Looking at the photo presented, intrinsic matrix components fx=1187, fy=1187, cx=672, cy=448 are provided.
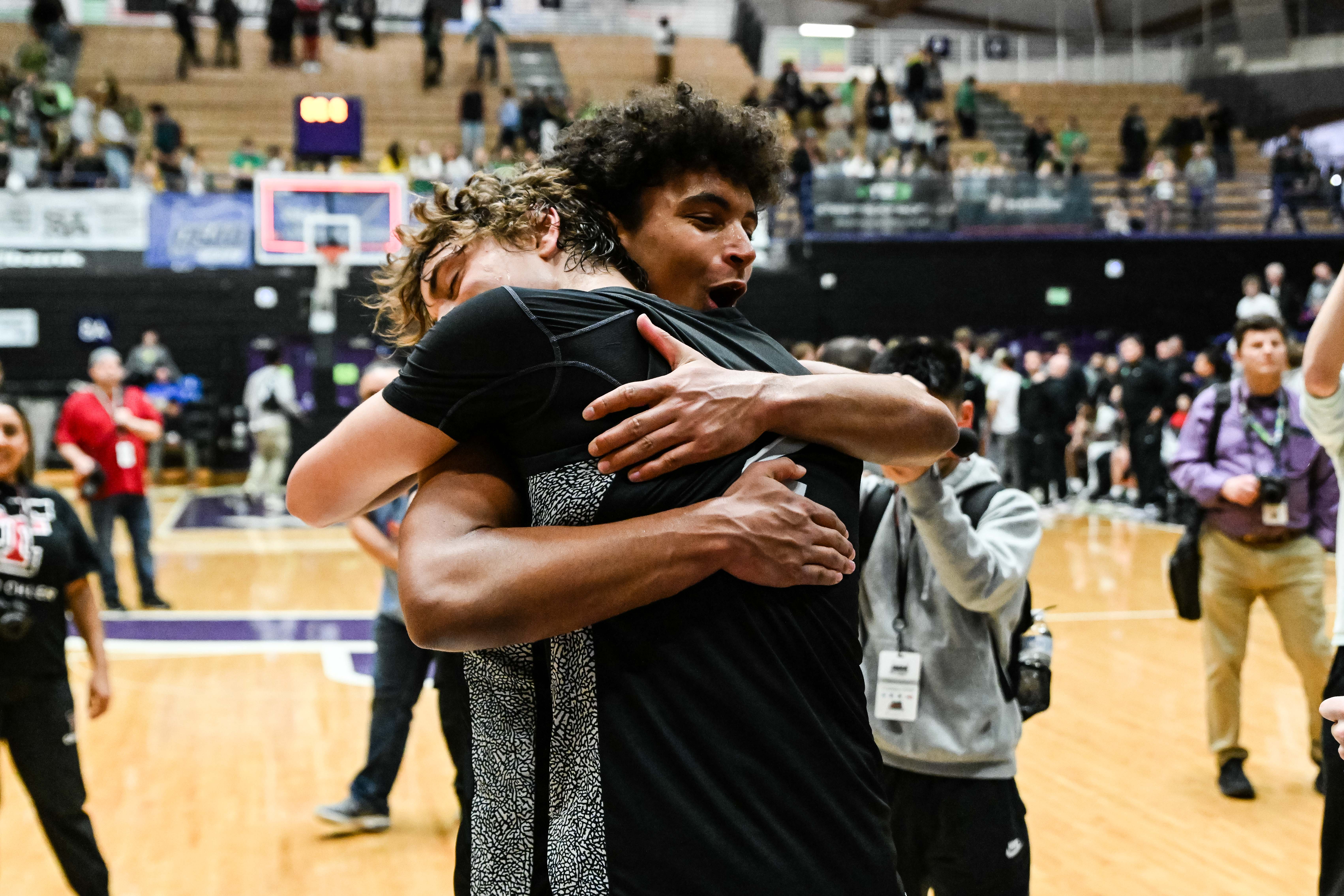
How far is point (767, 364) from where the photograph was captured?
1.53 m

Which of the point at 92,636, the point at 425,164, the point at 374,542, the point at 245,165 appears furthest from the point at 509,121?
the point at 92,636

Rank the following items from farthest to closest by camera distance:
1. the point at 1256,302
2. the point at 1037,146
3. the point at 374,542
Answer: the point at 1037,146 → the point at 1256,302 → the point at 374,542

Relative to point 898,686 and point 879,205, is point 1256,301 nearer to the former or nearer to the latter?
point 879,205

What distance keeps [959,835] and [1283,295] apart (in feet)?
59.3

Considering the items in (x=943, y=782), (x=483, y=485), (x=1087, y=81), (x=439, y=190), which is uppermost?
(x=1087, y=81)

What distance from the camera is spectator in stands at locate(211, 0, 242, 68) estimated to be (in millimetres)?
23875

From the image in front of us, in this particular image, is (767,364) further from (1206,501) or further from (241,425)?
(241,425)

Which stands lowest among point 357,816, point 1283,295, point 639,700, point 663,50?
point 357,816

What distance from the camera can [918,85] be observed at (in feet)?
80.7

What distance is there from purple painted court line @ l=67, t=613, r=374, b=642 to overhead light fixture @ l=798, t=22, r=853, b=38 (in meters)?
22.9

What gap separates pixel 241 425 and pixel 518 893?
1926 centimetres

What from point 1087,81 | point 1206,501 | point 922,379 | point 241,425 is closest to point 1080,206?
point 1087,81

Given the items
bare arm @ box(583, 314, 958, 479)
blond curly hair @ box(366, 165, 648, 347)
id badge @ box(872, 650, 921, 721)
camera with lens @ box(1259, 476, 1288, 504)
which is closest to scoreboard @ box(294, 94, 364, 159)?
camera with lens @ box(1259, 476, 1288, 504)

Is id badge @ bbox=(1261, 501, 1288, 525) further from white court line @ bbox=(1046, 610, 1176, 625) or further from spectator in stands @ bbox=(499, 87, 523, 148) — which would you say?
spectator in stands @ bbox=(499, 87, 523, 148)
